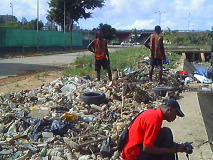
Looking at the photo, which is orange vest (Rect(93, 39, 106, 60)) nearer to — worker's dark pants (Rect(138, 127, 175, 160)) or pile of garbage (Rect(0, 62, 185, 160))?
pile of garbage (Rect(0, 62, 185, 160))

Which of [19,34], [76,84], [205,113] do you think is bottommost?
[205,113]

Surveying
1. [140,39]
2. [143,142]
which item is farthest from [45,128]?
[140,39]

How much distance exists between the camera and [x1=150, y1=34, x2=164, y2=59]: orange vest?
915 centimetres

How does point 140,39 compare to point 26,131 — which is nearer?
point 26,131

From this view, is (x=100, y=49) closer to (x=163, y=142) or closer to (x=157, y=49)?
(x=157, y=49)

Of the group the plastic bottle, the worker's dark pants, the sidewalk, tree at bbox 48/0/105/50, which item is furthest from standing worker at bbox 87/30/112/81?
tree at bbox 48/0/105/50

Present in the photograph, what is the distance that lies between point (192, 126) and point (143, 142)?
3111mm

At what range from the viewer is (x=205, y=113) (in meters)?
7.88

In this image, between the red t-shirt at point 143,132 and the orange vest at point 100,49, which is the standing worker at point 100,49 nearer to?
the orange vest at point 100,49

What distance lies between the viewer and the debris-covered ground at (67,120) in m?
4.53

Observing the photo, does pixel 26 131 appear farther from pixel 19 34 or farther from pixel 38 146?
pixel 19 34

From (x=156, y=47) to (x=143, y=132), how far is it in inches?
250

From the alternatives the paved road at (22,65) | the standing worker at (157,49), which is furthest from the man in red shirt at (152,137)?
the paved road at (22,65)

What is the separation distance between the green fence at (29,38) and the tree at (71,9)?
5.59 m
